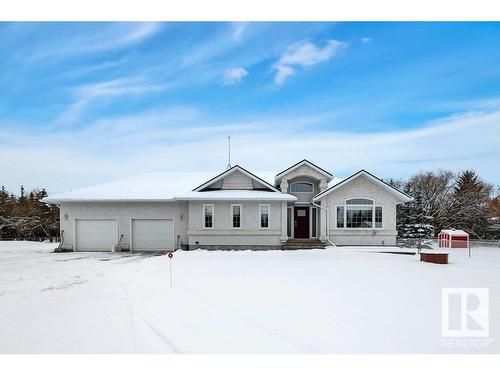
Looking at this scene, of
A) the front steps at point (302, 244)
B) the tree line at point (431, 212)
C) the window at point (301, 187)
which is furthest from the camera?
the tree line at point (431, 212)

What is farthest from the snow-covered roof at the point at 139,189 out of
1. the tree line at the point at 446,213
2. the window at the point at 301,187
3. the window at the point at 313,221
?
the tree line at the point at 446,213

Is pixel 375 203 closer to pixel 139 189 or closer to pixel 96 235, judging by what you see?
pixel 139 189

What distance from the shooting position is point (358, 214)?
66.4 ft

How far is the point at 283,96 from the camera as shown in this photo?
1258 centimetres

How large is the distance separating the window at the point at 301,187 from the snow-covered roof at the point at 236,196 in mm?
1538

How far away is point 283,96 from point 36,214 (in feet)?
116

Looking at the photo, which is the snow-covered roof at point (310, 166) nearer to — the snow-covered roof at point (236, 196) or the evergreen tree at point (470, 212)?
the snow-covered roof at point (236, 196)

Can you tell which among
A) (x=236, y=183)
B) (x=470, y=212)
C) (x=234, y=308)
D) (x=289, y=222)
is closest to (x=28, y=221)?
(x=236, y=183)

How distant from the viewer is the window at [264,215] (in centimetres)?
1989

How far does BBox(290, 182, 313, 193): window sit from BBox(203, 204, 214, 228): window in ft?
16.9

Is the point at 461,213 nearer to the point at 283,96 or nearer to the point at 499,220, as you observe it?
the point at 499,220

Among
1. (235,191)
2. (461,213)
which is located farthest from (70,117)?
(461,213)

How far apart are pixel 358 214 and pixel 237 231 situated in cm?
714

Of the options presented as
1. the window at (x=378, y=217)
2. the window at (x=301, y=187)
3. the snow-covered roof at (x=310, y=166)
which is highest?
the snow-covered roof at (x=310, y=166)
